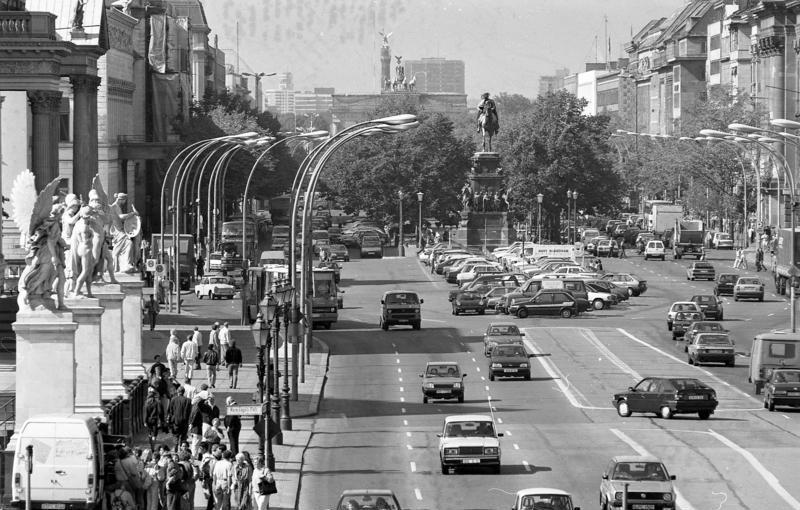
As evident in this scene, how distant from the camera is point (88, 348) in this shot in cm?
4034

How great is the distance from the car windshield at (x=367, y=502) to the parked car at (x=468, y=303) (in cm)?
5644

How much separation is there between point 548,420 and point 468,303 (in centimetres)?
3758

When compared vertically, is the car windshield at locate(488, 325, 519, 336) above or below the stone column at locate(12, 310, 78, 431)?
below

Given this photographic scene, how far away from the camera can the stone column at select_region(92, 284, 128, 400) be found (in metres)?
44.6

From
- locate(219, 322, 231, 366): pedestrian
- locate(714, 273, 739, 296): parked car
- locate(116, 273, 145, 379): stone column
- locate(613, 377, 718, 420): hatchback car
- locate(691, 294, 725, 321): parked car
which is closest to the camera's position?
locate(116, 273, 145, 379): stone column

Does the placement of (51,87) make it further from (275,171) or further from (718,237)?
(275,171)

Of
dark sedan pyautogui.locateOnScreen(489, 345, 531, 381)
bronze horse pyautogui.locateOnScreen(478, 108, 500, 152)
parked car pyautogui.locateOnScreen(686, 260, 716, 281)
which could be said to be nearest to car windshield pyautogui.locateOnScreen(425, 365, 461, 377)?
dark sedan pyautogui.locateOnScreen(489, 345, 531, 381)

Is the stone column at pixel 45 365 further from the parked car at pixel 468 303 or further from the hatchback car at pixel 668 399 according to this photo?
the parked car at pixel 468 303

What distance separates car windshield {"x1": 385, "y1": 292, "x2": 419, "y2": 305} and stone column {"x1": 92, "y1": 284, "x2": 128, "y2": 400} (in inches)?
1518

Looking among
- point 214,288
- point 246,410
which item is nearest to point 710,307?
point 214,288

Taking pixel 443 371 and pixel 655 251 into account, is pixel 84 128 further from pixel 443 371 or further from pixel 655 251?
pixel 655 251

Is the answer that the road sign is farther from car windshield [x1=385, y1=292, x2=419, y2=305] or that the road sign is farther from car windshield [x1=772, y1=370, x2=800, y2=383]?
car windshield [x1=385, y1=292, x2=419, y2=305]

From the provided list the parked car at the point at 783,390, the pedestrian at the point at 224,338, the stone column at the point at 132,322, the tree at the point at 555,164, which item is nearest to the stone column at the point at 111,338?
the stone column at the point at 132,322

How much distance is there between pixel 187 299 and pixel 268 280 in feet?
30.6
